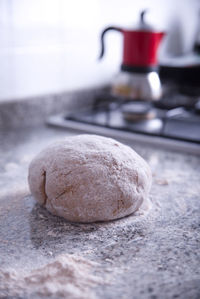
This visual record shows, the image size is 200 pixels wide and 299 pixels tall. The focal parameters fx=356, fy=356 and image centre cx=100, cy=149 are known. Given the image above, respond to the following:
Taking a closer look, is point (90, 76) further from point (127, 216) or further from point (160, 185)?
point (127, 216)

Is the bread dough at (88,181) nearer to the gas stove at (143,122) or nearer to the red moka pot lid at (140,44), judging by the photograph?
the gas stove at (143,122)

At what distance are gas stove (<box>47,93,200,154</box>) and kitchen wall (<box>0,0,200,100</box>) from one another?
5.5 inches

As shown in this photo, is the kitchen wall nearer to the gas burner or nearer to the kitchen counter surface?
the gas burner

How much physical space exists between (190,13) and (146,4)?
2.10 feet

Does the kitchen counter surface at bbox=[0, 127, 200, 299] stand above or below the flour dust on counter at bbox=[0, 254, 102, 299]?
below

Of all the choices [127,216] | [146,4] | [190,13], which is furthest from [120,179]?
[190,13]

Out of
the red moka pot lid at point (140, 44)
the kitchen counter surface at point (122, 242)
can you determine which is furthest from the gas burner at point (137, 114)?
the kitchen counter surface at point (122, 242)

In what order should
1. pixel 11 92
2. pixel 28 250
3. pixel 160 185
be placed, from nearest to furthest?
pixel 28 250
pixel 160 185
pixel 11 92

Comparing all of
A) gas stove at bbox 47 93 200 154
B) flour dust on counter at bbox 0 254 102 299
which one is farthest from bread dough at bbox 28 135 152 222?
gas stove at bbox 47 93 200 154

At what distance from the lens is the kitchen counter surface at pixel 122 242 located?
509 millimetres

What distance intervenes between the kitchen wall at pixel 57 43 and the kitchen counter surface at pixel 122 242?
50cm

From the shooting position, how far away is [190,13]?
2.33 metres

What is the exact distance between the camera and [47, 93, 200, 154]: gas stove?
3.84 ft

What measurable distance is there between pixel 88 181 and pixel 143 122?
0.75m
